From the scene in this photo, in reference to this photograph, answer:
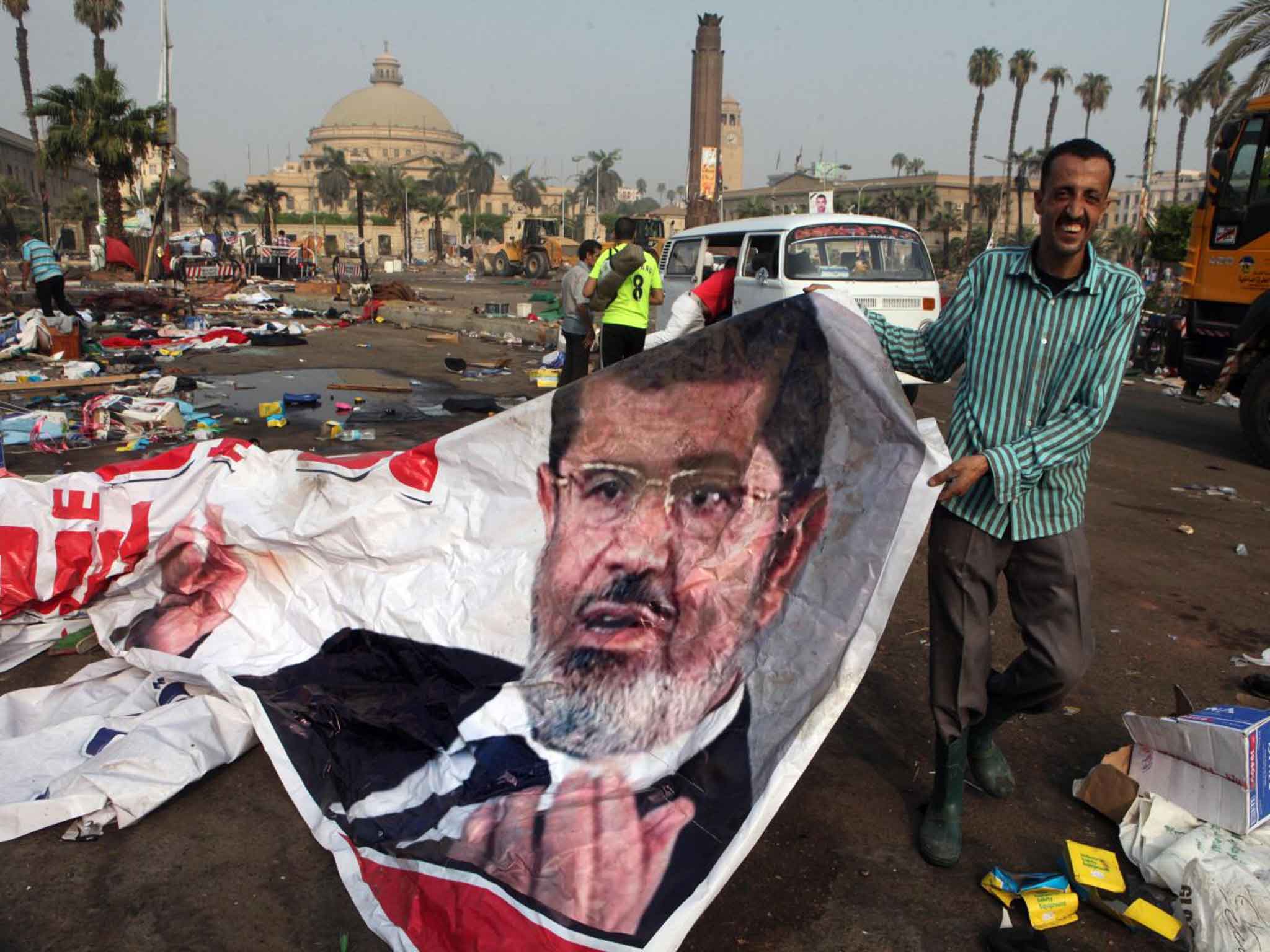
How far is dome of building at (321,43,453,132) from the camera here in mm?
136125

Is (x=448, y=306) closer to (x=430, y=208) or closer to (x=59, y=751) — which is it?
(x=59, y=751)

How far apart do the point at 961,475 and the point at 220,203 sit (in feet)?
252

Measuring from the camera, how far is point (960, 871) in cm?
259

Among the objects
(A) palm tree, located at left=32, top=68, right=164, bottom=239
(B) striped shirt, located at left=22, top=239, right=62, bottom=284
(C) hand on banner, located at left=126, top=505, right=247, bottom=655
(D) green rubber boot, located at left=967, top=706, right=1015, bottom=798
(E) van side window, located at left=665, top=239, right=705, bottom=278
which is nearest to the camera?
(D) green rubber boot, located at left=967, top=706, right=1015, bottom=798

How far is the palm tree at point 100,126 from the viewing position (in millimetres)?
29594

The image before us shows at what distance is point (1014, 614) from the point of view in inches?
104

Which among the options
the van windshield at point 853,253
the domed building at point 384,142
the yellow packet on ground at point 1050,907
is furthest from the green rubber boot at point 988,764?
the domed building at point 384,142

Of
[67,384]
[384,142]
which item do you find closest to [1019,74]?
[67,384]

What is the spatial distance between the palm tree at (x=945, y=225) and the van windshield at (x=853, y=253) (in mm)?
60578

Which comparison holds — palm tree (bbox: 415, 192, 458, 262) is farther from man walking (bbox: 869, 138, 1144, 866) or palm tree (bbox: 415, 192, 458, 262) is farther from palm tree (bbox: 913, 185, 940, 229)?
man walking (bbox: 869, 138, 1144, 866)

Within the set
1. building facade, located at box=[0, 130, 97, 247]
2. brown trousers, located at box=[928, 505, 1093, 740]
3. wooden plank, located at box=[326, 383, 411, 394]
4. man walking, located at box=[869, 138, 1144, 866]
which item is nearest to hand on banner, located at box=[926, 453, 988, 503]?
man walking, located at box=[869, 138, 1144, 866]

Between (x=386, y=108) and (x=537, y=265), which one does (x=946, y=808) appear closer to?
(x=537, y=265)

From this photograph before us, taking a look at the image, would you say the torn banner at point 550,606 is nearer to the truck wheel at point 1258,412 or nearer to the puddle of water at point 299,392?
the puddle of water at point 299,392

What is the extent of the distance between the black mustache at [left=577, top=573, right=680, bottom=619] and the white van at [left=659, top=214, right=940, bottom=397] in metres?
7.34
